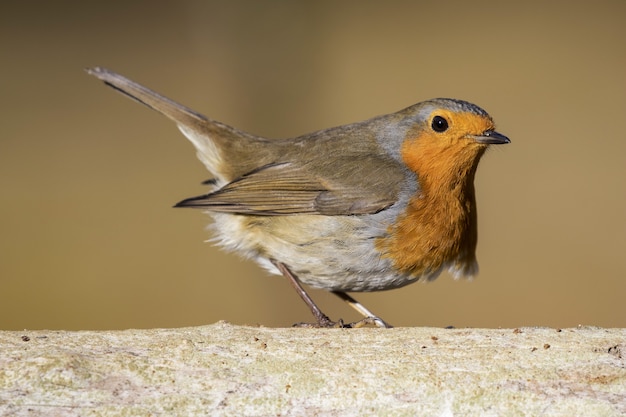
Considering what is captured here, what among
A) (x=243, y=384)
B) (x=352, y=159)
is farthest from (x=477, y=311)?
(x=243, y=384)

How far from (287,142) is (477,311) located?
1.69 m

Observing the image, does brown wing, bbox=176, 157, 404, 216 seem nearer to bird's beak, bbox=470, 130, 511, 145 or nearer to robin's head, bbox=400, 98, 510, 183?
robin's head, bbox=400, 98, 510, 183

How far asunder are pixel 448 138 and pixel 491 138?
20 cm

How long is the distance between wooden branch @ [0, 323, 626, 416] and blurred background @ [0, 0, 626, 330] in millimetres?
2415

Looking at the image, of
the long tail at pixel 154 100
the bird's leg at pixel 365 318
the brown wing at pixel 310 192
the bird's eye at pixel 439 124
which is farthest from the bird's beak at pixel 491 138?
the long tail at pixel 154 100

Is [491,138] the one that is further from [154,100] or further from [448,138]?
[154,100]

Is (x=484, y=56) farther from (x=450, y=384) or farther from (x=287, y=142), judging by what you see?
(x=450, y=384)

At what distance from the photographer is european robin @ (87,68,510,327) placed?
3.55 m

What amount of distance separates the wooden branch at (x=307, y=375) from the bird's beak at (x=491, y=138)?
110 cm

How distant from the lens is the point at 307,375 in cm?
237

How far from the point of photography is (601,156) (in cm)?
558

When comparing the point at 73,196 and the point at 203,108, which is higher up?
the point at 203,108

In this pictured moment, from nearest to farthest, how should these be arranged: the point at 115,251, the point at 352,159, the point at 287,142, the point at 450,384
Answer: the point at 450,384 → the point at 352,159 → the point at 287,142 → the point at 115,251

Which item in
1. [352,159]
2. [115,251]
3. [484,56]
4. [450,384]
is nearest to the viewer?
[450,384]
